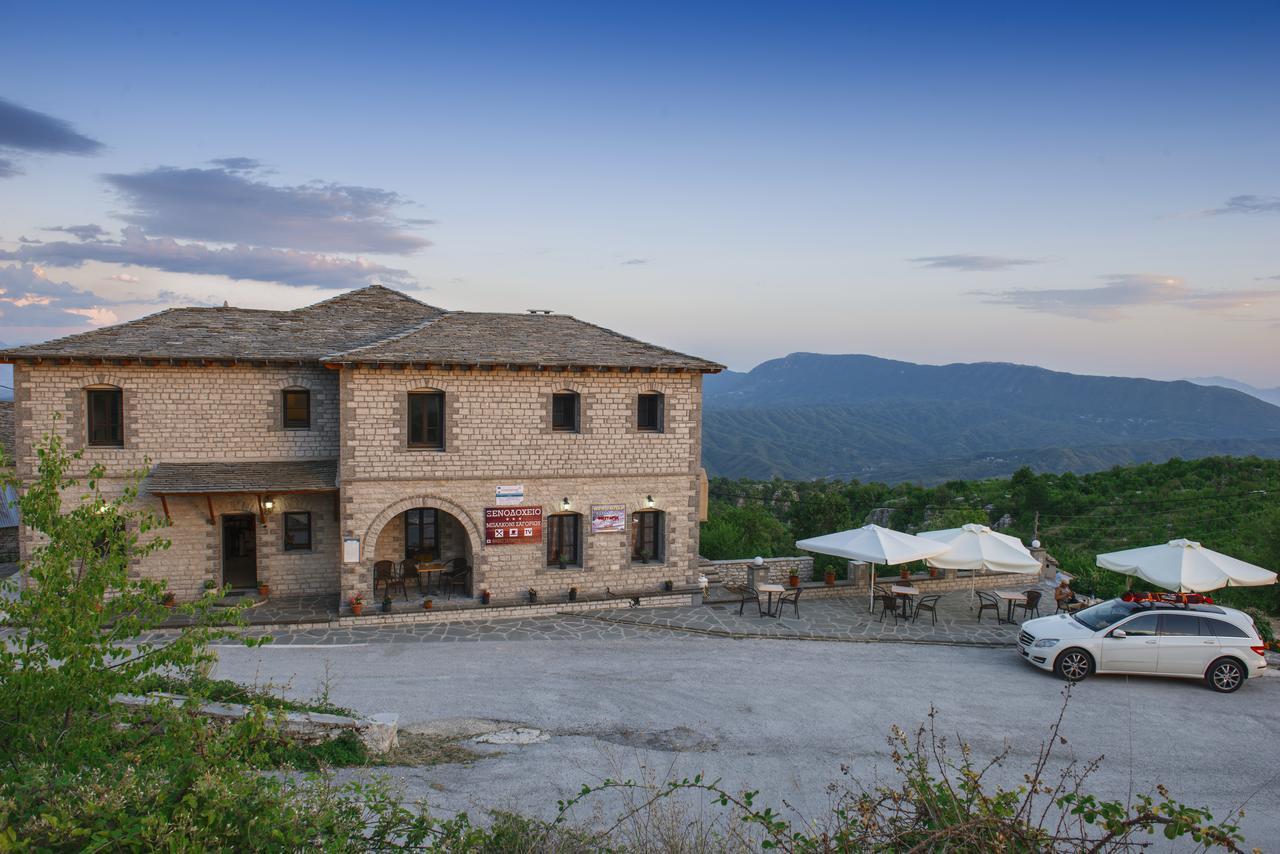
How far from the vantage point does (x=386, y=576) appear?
776 inches

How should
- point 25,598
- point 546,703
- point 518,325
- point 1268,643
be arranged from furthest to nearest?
point 518,325
point 1268,643
point 546,703
point 25,598

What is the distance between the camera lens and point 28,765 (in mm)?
5246

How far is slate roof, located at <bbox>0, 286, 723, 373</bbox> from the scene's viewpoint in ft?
57.8

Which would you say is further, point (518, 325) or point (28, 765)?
point (518, 325)

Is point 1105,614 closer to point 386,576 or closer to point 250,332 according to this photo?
point 386,576

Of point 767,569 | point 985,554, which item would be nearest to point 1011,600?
point 985,554

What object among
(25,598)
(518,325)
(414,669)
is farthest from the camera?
(518,325)

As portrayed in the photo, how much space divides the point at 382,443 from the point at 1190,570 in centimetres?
1769

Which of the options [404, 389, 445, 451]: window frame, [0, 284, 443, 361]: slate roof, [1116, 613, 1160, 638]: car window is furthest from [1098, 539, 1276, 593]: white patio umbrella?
[0, 284, 443, 361]: slate roof

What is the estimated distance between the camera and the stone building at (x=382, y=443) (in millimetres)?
17703

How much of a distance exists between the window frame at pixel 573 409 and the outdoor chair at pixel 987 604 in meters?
11.0

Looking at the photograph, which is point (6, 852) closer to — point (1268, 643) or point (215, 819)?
point (215, 819)

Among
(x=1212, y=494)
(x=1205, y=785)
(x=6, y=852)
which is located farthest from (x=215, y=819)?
(x=1212, y=494)

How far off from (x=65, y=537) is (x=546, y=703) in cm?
841
